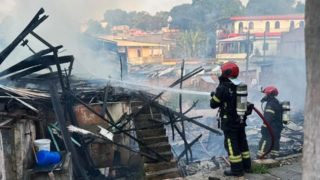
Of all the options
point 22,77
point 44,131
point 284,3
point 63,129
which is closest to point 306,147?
point 63,129

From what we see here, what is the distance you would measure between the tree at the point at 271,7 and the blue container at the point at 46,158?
4300cm

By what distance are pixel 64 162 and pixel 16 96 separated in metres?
1.61

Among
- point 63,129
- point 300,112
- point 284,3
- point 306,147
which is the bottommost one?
point 300,112

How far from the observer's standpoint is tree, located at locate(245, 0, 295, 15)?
49.3m

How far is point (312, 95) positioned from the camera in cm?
309

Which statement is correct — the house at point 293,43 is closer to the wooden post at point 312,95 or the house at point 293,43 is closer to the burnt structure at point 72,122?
the burnt structure at point 72,122

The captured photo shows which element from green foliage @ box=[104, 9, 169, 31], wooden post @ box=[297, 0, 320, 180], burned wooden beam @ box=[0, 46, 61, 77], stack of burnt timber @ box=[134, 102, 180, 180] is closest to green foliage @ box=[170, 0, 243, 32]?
green foliage @ box=[104, 9, 169, 31]

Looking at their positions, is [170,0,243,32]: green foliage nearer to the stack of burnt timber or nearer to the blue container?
the stack of burnt timber

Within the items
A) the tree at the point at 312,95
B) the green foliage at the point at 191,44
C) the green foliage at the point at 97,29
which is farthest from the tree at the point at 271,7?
the tree at the point at 312,95

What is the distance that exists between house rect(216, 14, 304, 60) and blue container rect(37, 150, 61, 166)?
1501 inches

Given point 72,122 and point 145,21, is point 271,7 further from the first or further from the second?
point 72,122

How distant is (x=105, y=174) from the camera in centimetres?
865

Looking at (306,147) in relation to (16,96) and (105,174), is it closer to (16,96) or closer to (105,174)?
(16,96)

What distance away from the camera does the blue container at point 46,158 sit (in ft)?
21.2
